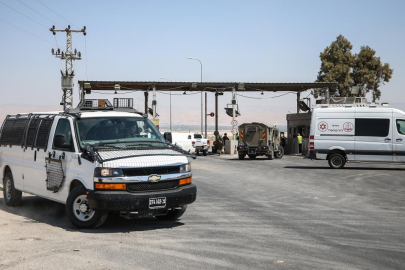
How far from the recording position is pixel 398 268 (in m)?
6.69

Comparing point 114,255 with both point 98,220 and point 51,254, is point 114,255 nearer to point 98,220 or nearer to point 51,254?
point 51,254

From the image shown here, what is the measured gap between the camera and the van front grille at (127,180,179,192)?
351 inches

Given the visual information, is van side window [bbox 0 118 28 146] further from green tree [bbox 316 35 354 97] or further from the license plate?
green tree [bbox 316 35 354 97]

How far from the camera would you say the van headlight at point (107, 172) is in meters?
8.77

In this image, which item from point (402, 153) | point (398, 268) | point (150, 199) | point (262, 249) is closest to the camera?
point (398, 268)

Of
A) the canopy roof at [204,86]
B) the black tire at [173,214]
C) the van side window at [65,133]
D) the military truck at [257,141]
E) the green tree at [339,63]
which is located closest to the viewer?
the van side window at [65,133]

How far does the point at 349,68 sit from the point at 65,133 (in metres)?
51.9

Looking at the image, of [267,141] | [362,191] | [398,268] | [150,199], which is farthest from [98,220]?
[267,141]

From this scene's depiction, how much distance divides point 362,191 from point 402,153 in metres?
9.33

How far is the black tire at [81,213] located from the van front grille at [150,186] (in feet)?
2.19

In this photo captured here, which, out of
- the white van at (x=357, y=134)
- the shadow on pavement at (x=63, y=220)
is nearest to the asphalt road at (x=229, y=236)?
the shadow on pavement at (x=63, y=220)

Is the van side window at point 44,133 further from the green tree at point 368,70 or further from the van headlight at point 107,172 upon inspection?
the green tree at point 368,70

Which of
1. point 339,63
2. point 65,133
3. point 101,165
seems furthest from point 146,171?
point 339,63

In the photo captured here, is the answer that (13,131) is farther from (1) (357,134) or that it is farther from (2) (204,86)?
(2) (204,86)
